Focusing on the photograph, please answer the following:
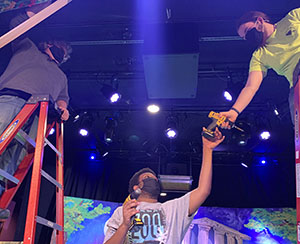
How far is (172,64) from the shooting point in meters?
3.98

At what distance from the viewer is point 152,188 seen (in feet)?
8.84

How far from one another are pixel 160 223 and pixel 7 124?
1250 millimetres

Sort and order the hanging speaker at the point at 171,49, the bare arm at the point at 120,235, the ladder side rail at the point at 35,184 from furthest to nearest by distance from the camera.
Answer: the hanging speaker at the point at 171,49, the bare arm at the point at 120,235, the ladder side rail at the point at 35,184

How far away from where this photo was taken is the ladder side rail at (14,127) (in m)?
1.93

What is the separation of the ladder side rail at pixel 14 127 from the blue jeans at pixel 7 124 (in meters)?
0.10

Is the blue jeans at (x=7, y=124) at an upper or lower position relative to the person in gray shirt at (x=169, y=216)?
upper

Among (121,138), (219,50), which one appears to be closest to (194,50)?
(219,50)

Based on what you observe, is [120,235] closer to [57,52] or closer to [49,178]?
[49,178]

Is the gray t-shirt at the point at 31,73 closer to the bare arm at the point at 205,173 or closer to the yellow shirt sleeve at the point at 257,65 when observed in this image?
the bare arm at the point at 205,173

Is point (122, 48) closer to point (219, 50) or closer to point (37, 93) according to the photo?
point (219, 50)

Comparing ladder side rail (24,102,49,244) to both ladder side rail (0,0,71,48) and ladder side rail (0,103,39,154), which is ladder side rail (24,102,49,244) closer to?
ladder side rail (0,103,39,154)

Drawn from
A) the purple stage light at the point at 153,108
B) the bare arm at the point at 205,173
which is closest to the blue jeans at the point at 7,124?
the bare arm at the point at 205,173

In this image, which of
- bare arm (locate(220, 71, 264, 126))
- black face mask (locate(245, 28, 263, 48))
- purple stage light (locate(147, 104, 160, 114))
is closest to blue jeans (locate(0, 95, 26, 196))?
bare arm (locate(220, 71, 264, 126))

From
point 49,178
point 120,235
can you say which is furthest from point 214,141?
point 49,178
